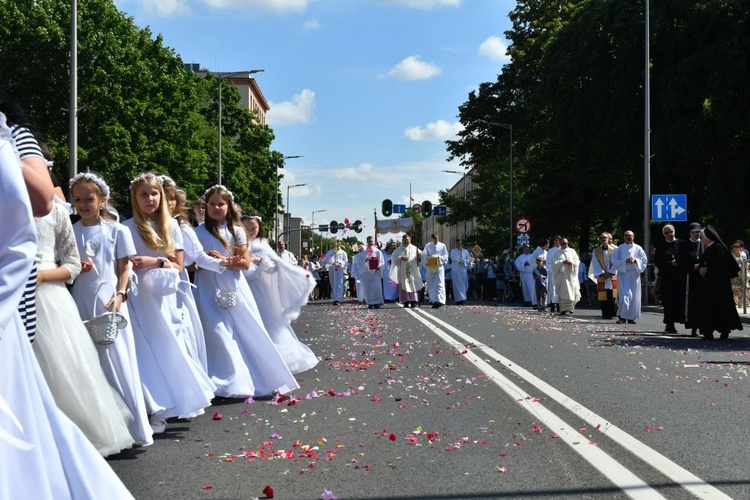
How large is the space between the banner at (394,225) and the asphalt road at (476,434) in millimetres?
34108

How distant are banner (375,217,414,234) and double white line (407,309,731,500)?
35.7 m

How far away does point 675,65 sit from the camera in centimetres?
3512

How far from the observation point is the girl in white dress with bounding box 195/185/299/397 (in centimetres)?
902

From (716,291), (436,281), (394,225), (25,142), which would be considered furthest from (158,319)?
(394,225)

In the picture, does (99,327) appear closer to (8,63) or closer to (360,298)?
(360,298)

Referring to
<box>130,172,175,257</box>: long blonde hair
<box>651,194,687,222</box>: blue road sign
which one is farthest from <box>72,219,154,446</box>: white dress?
<box>651,194,687,222</box>: blue road sign

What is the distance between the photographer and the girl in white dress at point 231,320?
9.02m

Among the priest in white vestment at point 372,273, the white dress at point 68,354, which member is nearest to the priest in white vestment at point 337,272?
the priest in white vestment at point 372,273

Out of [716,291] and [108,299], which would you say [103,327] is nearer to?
[108,299]

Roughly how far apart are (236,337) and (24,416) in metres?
5.84

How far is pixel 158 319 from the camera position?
297 inches

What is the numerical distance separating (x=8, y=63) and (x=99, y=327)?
4021 centimetres

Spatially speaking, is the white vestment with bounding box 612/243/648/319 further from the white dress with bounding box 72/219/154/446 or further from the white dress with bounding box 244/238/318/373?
the white dress with bounding box 72/219/154/446

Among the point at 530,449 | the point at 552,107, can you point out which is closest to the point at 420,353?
the point at 530,449
